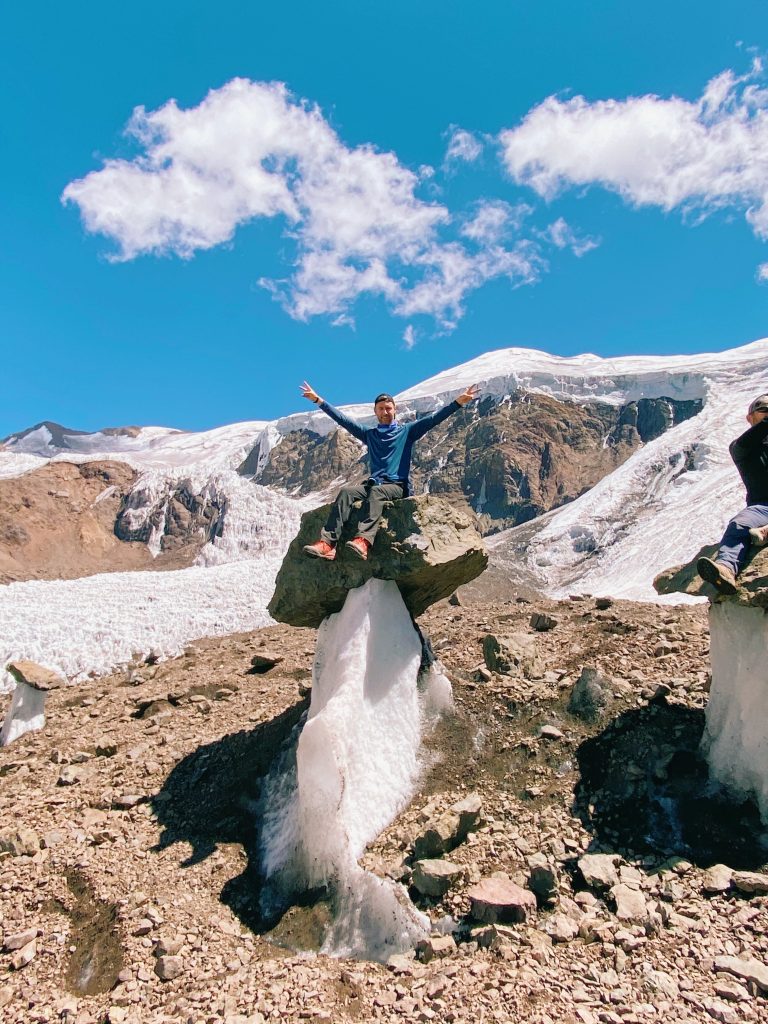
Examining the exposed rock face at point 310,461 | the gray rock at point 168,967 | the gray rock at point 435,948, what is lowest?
the gray rock at point 168,967

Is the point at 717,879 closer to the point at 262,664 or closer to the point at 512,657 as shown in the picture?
the point at 512,657

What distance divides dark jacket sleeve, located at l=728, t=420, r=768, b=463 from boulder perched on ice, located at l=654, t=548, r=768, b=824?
3.34 feet

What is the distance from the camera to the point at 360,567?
704 cm

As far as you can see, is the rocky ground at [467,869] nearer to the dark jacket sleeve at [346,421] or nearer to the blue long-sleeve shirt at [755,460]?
the blue long-sleeve shirt at [755,460]

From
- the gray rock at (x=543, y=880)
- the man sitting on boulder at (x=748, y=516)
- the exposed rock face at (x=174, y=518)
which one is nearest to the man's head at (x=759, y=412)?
the man sitting on boulder at (x=748, y=516)

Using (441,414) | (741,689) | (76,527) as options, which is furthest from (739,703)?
(76,527)

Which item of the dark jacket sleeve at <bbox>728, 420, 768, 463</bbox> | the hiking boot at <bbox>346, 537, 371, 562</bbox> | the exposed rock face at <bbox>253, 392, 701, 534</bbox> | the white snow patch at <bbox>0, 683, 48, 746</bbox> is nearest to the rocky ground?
the white snow patch at <bbox>0, 683, 48, 746</bbox>

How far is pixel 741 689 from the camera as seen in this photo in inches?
221

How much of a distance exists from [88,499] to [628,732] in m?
43.1

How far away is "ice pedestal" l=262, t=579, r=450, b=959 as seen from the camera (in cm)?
506

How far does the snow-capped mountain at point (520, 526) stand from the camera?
56.6 ft

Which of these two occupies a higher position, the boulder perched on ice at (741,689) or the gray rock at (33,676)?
the boulder perched on ice at (741,689)

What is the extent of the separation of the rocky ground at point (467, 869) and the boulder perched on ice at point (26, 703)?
122 centimetres

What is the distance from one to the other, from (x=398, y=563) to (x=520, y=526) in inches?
1760
